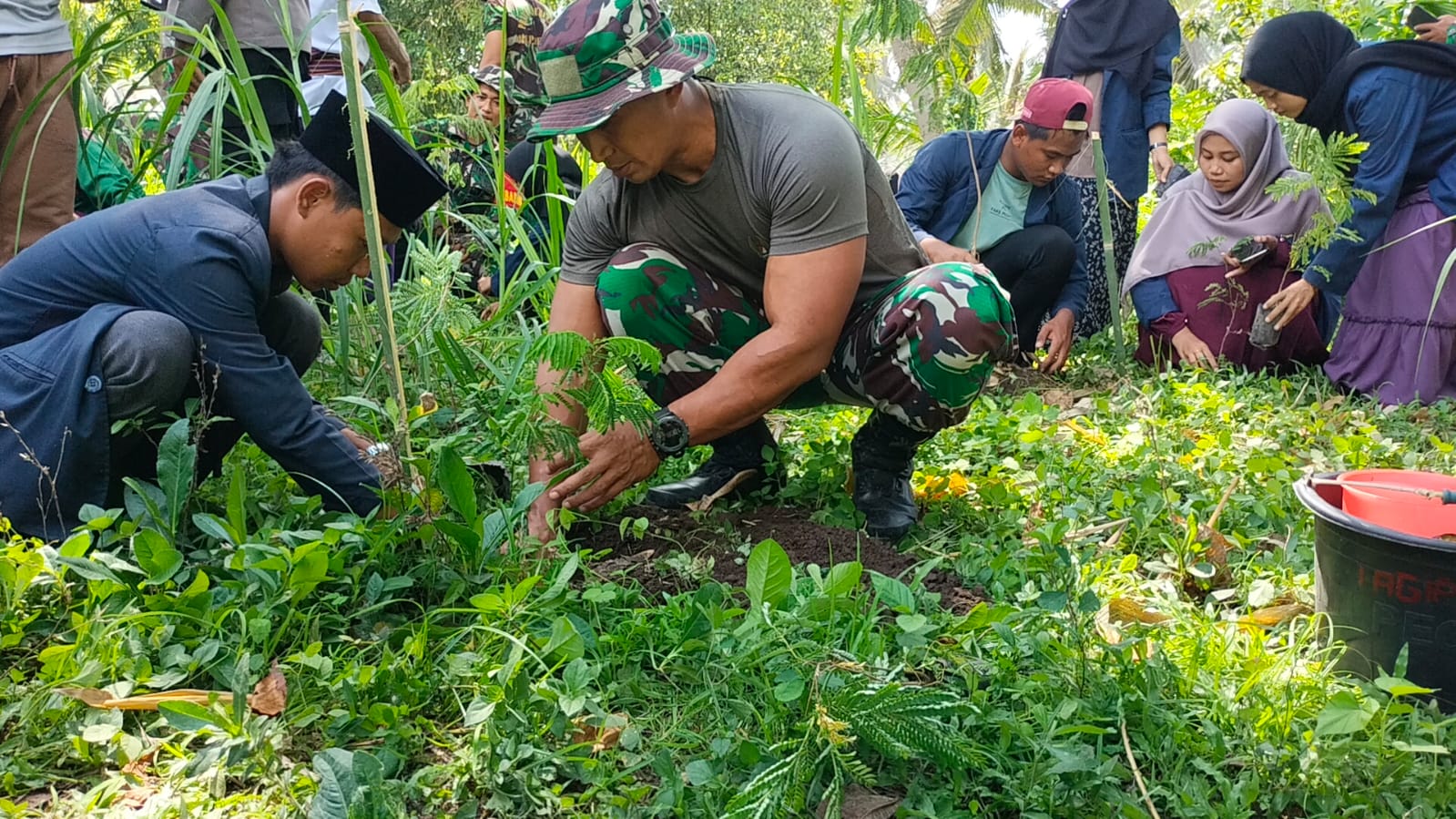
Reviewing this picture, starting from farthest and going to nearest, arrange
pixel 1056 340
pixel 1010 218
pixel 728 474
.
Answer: pixel 1010 218 < pixel 1056 340 < pixel 728 474

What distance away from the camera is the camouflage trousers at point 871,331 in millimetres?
2240

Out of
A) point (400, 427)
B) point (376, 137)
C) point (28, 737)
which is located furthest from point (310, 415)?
point (28, 737)

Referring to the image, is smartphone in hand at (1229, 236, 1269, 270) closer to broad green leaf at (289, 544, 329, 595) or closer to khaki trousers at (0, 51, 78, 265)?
broad green leaf at (289, 544, 329, 595)

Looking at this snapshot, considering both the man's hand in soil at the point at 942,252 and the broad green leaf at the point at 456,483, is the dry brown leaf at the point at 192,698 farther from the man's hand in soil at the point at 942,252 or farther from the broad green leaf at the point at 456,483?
the man's hand in soil at the point at 942,252

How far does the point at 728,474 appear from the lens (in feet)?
8.69

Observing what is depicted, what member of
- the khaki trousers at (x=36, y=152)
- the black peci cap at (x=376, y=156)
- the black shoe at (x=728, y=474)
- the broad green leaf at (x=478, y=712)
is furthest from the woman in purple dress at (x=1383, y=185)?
the khaki trousers at (x=36, y=152)

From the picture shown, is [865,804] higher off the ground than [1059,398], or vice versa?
[865,804]

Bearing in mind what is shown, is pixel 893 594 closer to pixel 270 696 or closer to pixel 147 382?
pixel 270 696

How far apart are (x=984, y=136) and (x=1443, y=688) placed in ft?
9.67

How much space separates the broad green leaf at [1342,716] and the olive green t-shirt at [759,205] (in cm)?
114

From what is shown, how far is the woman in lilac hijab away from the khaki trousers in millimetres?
3634

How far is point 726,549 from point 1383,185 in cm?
279

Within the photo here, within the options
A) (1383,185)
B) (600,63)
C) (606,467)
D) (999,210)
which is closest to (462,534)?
(606,467)

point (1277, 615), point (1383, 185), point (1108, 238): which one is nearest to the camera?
point (1277, 615)
